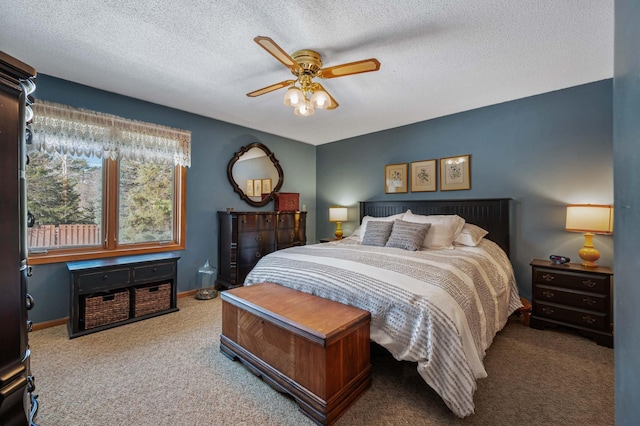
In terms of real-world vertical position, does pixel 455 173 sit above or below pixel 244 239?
above

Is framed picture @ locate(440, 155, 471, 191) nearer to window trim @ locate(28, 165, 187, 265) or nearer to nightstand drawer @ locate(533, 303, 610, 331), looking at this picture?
nightstand drawer @ locate(533, 303, 610, 331)

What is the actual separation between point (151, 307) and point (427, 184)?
3956mm

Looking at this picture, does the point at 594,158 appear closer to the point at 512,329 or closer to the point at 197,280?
the point at 512,329

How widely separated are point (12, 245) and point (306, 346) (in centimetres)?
138

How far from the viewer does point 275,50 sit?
72.6 inches

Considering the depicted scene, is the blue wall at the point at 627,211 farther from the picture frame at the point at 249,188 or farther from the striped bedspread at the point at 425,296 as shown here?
the picture frame at the point at 249,188

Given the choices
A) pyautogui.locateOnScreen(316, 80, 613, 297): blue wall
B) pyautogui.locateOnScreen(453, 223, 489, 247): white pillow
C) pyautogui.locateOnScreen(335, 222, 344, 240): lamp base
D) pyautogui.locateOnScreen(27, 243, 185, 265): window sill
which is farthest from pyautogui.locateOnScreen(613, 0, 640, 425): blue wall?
pyautogui.locateOnScreen(335, 222, 344, 240): lamp base

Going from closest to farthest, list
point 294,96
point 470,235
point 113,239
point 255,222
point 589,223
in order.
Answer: point 294,96, point 589,223, point 470,235, point 113,239, point 255,222

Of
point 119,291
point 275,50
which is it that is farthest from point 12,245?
point 119,291

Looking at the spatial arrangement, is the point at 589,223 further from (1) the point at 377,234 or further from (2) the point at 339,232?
(2) the point at 339,232

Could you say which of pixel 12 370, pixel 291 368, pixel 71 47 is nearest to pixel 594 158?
pixel 291 368

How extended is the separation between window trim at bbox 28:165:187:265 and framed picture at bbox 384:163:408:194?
309 centimetres

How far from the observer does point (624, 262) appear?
1.88 ft

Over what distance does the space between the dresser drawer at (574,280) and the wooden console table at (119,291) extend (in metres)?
4.05
